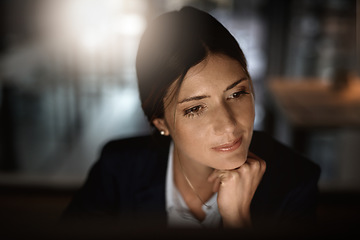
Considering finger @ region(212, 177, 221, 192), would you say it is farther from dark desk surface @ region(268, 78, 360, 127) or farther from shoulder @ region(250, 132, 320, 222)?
dark desk surface @ region(268, 78, 360, 127)

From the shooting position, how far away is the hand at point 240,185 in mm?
646

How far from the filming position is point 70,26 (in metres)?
3.99

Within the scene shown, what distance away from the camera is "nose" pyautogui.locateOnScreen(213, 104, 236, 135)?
0.54 meters

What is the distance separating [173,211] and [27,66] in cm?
338

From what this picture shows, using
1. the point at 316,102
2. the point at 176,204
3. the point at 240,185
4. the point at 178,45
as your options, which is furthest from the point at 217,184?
the point at 316,102

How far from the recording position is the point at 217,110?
1.76 ft

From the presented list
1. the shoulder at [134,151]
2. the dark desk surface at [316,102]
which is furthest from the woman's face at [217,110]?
the dark desk surface at [316,102]

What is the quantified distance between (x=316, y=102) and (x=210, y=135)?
195cm

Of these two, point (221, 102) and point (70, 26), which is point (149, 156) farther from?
point (70, 26)

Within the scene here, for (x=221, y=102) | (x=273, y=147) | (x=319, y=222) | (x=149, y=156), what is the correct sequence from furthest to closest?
(x=149, y=156) < (x=273, y=147) < (x=221, y=102) < (x=319, y=222)

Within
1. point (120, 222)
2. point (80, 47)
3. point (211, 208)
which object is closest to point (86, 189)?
point (211, 208)

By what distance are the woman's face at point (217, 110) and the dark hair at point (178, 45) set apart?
0.02 metres

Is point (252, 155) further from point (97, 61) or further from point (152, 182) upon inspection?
point (97, 61)

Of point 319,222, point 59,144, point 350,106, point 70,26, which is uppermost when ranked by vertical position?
point 70,26
